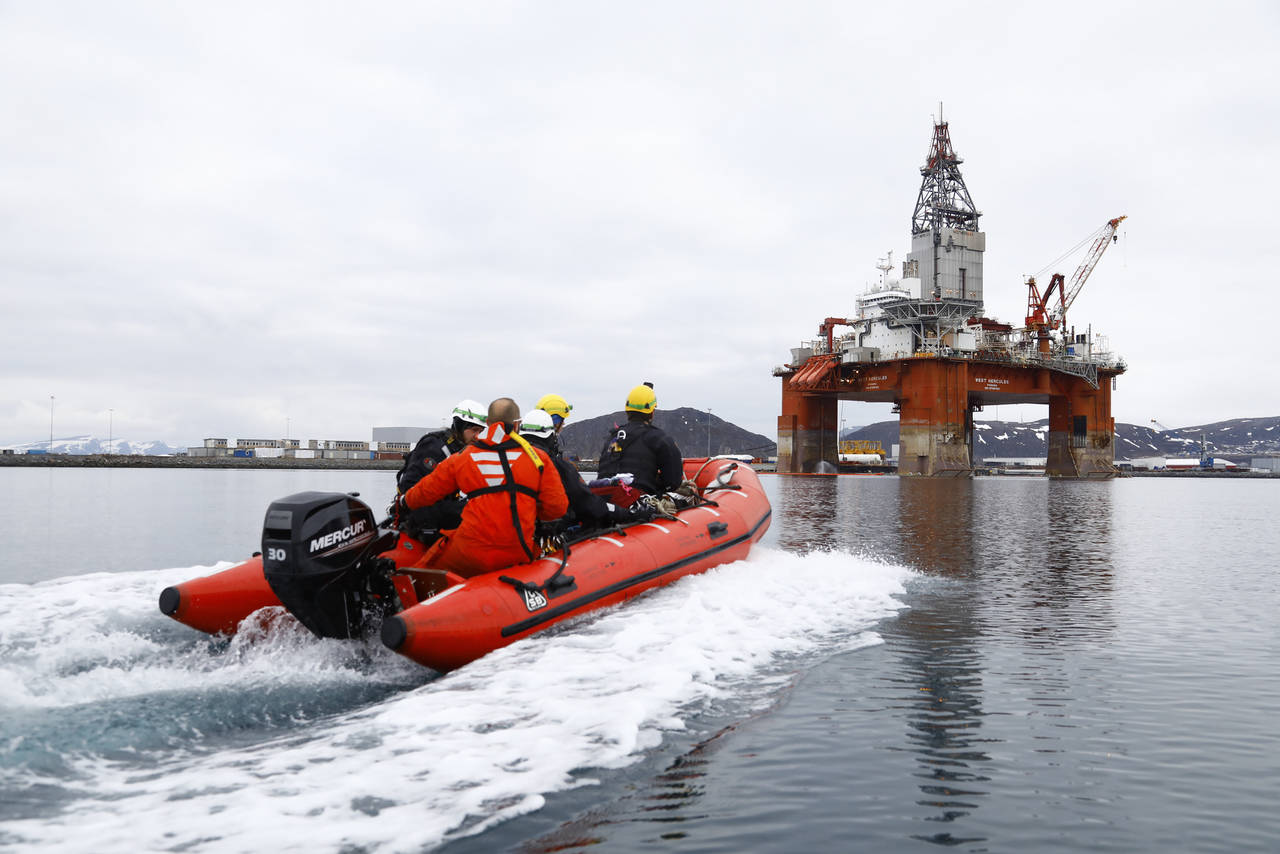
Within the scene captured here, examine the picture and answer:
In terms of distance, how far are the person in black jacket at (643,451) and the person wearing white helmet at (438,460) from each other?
2107 mm

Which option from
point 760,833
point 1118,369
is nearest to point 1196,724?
point 760,833

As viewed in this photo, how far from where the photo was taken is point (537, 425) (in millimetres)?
6902

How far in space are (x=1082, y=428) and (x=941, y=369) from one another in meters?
14.6

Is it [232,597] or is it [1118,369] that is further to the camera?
[1118,369]

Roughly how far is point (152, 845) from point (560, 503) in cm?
360

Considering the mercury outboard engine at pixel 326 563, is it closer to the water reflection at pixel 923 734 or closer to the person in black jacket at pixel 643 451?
the water reflection at pixel 923 734

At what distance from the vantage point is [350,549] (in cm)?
580

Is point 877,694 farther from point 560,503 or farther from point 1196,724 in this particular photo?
point 560,503

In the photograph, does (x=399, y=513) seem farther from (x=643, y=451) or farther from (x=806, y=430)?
(x=806, y=430)

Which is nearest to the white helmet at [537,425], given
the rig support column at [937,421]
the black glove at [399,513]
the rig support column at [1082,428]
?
the black glove at [399,513]

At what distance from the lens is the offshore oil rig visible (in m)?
54.4

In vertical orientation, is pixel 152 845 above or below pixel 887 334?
below

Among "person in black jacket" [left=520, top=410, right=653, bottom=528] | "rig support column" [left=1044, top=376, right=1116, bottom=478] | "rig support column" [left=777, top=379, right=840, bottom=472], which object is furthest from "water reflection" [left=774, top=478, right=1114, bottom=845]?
"rig support column" [left=1044, top=376, right=1116, bottom=478]

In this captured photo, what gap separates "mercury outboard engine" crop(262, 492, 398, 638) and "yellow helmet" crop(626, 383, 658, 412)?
3.35m
